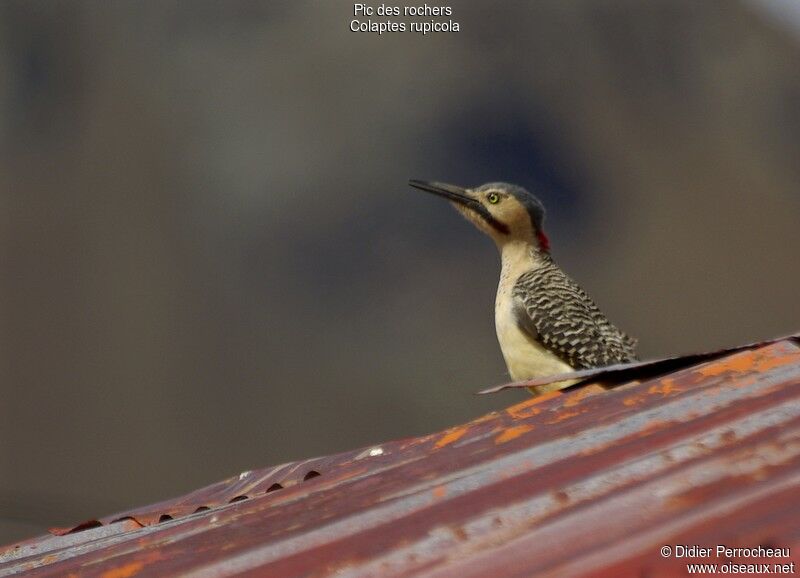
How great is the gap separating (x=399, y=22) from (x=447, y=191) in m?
6.46

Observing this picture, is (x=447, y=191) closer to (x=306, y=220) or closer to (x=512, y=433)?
(x=512, y=433)

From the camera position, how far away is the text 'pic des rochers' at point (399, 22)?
13406mm

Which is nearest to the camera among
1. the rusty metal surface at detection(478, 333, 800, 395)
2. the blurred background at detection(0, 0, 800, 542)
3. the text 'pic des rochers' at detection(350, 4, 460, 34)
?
the rusty metal surface at detection(478, 333, 800, 395)

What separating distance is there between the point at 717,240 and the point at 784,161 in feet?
4.18

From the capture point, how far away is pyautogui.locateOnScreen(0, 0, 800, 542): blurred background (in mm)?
12414

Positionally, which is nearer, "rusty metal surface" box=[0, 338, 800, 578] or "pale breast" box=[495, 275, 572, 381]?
"rusty metal surface" box=[0, 338, 800, 578]

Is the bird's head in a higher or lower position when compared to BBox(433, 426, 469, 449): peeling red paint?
higher

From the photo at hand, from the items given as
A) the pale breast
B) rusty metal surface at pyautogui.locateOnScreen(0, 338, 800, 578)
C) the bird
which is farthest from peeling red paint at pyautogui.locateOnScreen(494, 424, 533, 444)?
the pale breast

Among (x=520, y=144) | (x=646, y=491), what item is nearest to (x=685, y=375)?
(x=646, y=491)

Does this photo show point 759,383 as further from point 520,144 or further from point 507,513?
point 520,144

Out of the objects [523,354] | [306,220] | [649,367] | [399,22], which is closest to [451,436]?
[649,367]

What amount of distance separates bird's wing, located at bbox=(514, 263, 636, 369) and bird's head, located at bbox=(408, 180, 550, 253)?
0.40m

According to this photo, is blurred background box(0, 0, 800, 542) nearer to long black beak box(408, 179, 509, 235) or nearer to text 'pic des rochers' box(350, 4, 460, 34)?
text 'pic des rochers' box(350, 4, 460, 34)

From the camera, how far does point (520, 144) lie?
1388cm
